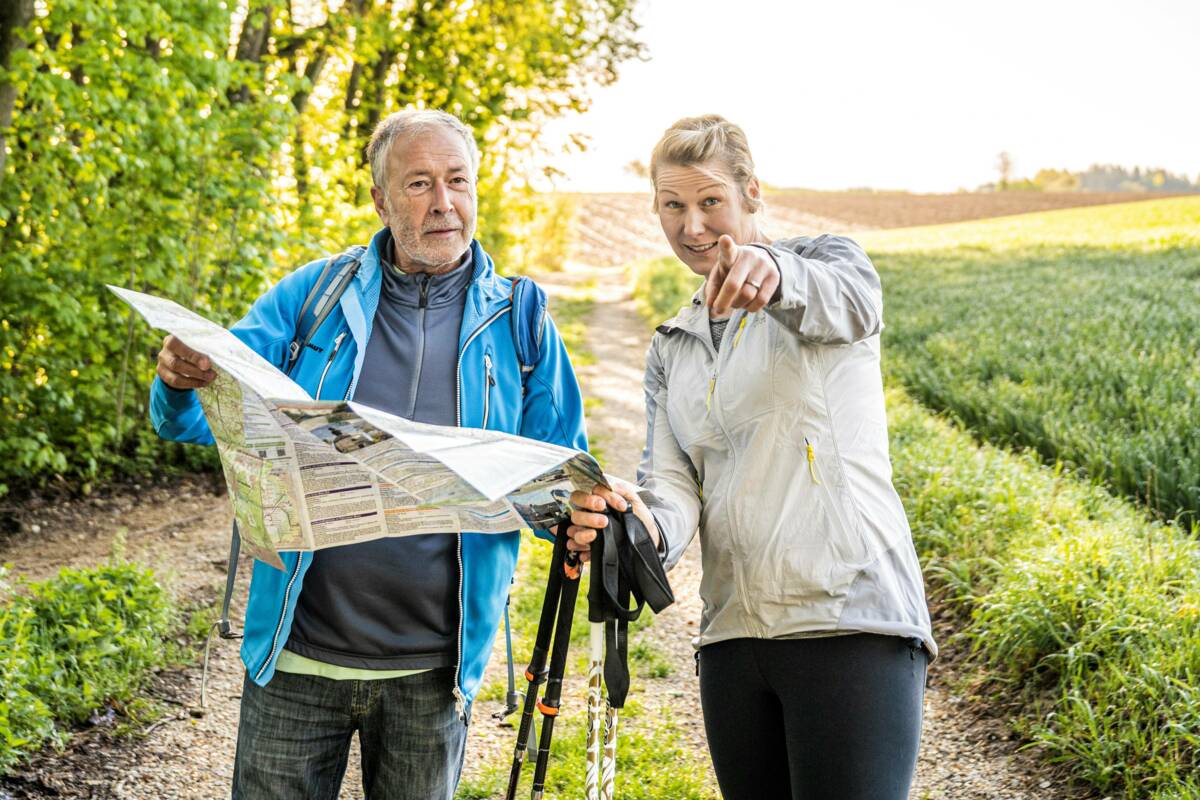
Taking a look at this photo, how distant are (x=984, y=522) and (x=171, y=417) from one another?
4997 millimetres

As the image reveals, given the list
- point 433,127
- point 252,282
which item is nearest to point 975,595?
point 433,127

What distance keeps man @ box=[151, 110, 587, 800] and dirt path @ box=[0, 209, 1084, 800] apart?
1.94 meters

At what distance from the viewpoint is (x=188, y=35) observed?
22.0 ft

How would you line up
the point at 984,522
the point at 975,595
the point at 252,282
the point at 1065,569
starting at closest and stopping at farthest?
the point at 1065,569, the point at 975,595, the point at 984,522, the point at 252,282

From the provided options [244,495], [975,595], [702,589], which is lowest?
[975,595]

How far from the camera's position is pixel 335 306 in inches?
99.9

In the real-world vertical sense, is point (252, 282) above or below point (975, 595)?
above

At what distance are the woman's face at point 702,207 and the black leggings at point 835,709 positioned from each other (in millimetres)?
869

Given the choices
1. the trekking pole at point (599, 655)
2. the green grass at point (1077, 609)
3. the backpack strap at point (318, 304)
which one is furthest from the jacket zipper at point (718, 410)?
the green grass at point (1077, 609)

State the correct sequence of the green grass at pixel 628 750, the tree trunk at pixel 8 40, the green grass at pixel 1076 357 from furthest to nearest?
1. the green grass at pixel 1076 357
2. the tree trunk at pixel 8 40
3. the green grass at pixel 628 750

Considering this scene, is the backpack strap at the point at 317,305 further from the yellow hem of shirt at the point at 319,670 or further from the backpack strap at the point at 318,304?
the yellow hem of shirt at the point at 319,670

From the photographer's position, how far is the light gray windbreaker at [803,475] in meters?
2.08

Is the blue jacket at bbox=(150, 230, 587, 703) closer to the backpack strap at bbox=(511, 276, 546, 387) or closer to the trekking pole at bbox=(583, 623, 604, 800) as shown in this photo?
the backpack strap at bbox=(511, 276, 546, 387)

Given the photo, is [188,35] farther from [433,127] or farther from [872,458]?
[872,458]
